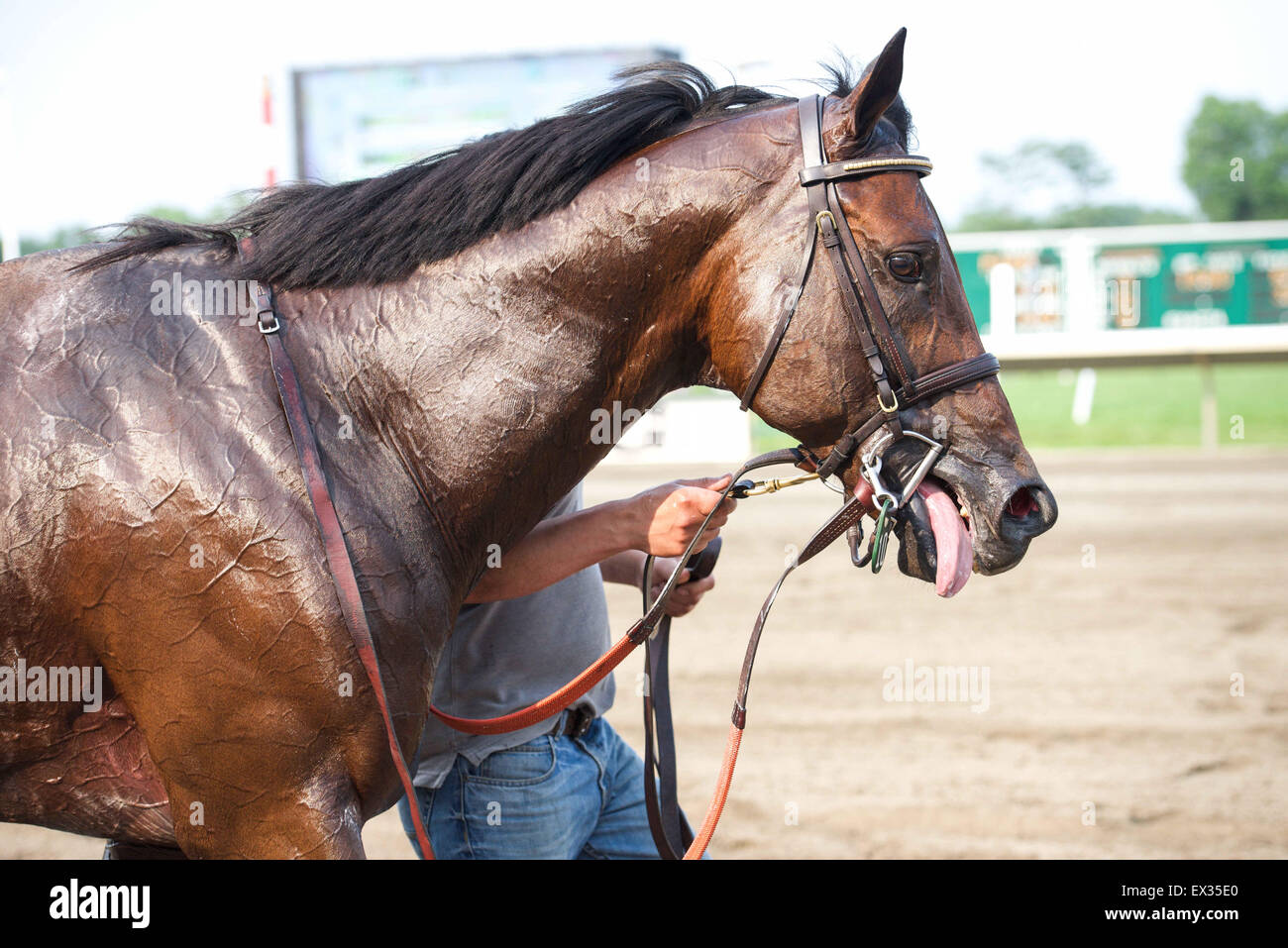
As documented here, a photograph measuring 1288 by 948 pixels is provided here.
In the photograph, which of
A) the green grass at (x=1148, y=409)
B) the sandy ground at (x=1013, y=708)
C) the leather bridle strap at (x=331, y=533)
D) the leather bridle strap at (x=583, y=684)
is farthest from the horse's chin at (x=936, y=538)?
the green grass at (x=1148, y=409)

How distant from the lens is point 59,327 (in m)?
1.88

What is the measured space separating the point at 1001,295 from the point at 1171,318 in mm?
2536

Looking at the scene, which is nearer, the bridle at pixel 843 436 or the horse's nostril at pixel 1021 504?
the bridle at pixel 843 436

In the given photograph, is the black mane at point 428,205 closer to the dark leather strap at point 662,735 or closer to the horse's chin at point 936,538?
the horse's chin at point 936,538

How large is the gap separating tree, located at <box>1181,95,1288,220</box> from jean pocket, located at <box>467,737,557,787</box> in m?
50.1

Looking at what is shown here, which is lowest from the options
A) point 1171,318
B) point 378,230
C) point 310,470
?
point 1171,318

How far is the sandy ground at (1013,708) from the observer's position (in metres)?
4.41

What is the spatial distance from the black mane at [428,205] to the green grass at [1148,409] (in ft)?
43.7

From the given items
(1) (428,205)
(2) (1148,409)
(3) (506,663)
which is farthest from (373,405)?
(2) (1148,409)

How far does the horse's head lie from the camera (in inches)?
77.9

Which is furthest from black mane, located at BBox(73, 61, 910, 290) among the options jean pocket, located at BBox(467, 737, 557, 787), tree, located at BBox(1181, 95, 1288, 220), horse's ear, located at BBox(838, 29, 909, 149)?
tree, located at BBox(1181, 95, 1288, 220)

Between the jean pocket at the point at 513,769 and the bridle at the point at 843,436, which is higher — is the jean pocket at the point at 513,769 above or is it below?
below

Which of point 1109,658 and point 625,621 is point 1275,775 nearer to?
point 1109,658
